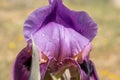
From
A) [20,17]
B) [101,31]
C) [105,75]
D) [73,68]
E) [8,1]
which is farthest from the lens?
[8,1]

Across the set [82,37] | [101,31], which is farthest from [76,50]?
[101,31]

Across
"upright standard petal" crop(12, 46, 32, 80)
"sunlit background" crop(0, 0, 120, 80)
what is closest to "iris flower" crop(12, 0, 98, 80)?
"upright standard petal" crop(12, 46, 32, 80)

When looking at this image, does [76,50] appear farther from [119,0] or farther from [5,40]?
[119,0]

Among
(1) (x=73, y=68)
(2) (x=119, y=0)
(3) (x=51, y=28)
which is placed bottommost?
(2) (x=119, y=0)

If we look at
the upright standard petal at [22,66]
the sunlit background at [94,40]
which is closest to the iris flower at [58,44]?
the upright standard petal at [22,66]

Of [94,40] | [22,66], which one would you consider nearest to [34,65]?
[22,66]

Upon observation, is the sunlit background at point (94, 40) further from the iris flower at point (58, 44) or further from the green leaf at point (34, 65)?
the green leaf at point (34, 65)
